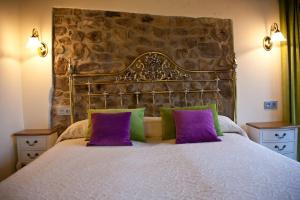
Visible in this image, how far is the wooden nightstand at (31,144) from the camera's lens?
2.81 metres

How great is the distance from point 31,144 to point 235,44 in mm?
2755

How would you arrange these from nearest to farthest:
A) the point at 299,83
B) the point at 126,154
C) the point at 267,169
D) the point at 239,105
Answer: the point at 267,169
the point at 126,154
the point at 299,83
the point at 239,105

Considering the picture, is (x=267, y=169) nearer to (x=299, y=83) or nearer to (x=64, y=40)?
(x=299, y=83)

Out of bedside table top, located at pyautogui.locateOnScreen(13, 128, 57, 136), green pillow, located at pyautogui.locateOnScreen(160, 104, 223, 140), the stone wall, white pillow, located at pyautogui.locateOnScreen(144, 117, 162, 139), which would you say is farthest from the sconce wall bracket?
green pillow, located at pyautogui.locateOnScreen(160, 104, 223, 140)

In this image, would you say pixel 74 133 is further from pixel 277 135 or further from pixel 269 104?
pixel 269 104

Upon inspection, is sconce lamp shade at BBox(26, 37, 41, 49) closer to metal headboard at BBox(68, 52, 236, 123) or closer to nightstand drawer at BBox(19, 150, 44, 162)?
metal headboard at BBox(68, 52, 236, 123)

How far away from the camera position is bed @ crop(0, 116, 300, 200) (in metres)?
1.31

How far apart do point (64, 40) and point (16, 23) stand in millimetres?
592

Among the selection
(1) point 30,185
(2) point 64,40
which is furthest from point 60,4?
(1) point 30,185

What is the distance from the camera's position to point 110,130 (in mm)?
2438

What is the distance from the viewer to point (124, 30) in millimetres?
3082

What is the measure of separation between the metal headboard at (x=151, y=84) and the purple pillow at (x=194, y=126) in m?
0.58


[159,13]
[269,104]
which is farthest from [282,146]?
[159,13]

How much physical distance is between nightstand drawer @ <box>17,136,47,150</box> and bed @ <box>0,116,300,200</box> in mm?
646
